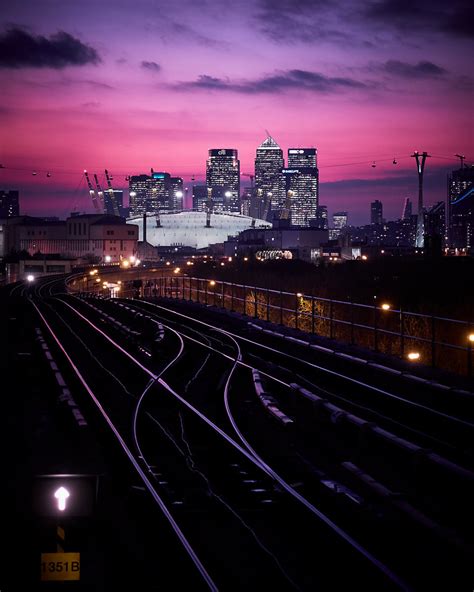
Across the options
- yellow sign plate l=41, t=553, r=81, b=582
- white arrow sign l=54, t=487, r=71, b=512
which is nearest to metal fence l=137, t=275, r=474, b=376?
yellow sign plate l=41, t=553, r=81, b=582

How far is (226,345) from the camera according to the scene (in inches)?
1067

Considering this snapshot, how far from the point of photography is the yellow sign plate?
7199 millimetres

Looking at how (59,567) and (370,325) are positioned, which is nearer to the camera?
(59,567)

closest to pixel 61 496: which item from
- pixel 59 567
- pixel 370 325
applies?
pixel 59 567

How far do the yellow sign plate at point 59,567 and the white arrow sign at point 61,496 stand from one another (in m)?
0.49

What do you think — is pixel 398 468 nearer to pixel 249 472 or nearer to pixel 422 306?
pixel 249 472

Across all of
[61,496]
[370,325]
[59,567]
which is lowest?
[370,325]

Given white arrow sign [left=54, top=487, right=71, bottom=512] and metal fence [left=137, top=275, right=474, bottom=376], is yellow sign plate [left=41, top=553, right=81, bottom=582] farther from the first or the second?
metal fence [left=137, top=275, right=474, bottom=376]

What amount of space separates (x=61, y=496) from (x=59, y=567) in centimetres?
70

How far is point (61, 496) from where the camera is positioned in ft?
22.9

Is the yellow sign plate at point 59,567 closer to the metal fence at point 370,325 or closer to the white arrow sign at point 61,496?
the white arrow sign at point 61,496

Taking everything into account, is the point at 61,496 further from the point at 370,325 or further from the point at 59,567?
the point at 370,325

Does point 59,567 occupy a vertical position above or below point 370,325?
above

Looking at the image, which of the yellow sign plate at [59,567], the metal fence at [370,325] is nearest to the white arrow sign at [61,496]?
the yellow sign plate at [59,567]
